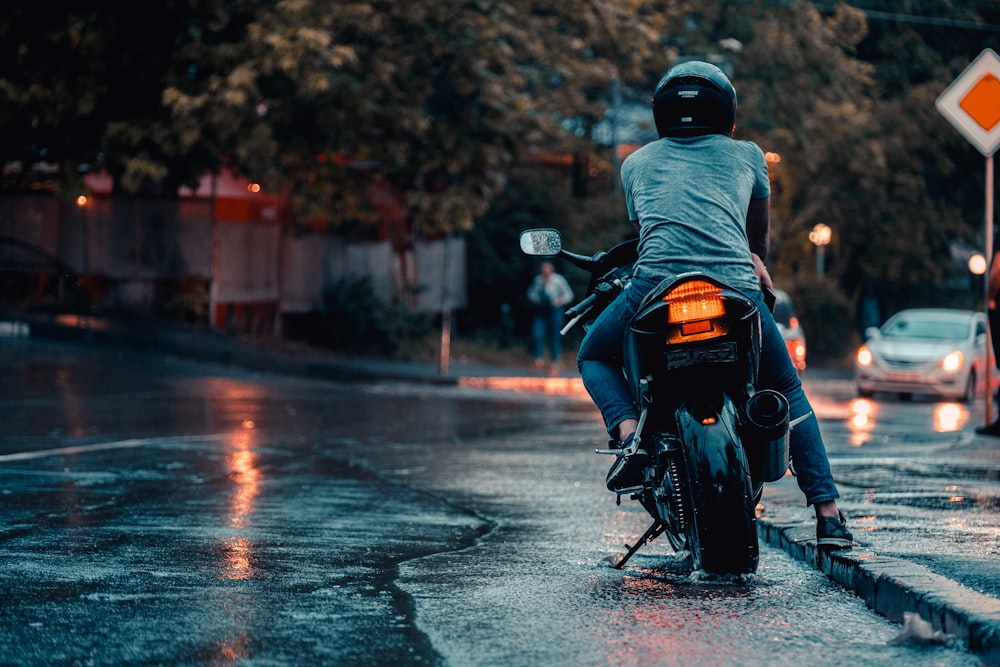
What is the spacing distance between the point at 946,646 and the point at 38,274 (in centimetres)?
2002

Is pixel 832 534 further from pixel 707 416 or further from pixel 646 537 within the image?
pixel 707 416

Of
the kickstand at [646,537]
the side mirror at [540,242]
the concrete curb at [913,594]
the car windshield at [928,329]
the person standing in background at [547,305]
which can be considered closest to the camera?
the concrete curb at [913,594]

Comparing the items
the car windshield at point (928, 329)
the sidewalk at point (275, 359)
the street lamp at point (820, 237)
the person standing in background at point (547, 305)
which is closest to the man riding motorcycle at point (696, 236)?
the sidewalk at point (275, 359)

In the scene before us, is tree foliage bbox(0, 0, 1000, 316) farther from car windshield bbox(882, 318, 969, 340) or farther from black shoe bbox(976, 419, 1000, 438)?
black shoe bbox(976, 419, 1000, 438)

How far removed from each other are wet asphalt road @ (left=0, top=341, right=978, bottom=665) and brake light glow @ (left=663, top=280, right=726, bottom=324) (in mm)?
972

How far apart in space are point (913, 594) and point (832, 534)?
1103 millimetres

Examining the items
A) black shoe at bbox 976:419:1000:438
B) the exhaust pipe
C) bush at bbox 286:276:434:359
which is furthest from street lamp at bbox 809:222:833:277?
the exhaust pipe

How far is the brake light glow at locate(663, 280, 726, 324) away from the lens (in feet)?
18.2

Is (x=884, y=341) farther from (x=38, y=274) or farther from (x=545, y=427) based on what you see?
(x=38, y=274)

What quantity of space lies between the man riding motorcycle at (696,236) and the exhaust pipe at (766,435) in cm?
38

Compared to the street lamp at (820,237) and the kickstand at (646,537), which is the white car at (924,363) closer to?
the street lamp at (820,237)

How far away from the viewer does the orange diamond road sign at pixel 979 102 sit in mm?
13102

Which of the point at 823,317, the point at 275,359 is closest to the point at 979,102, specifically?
the point at 275,359

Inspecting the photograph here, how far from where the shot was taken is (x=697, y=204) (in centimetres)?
602
